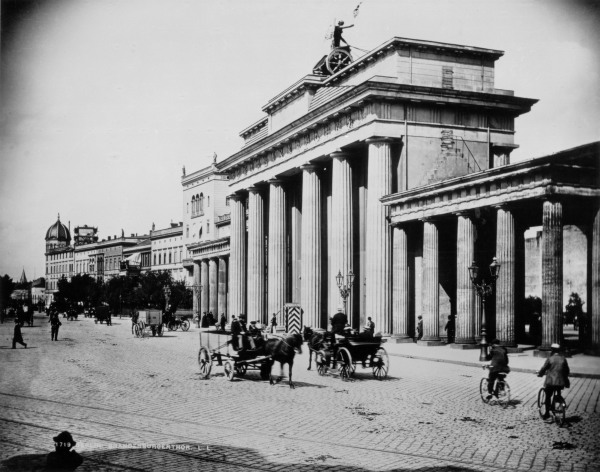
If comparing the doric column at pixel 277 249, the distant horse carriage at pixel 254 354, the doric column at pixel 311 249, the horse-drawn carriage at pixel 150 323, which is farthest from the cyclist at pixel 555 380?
the doric column at pixel 277 249

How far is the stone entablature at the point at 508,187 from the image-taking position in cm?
2791

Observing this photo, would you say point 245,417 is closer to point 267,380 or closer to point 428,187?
point 267,380

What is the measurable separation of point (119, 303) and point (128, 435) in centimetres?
9669

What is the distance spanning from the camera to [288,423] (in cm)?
1393

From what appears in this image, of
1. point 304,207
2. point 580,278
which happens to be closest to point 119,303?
point 304,207

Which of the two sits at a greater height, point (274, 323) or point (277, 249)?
point (277, 249)

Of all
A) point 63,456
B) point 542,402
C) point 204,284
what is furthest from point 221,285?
point 63,456

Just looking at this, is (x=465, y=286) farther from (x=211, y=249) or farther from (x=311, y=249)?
(x=211, y=249)

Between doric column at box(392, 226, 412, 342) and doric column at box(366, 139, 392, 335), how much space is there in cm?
38

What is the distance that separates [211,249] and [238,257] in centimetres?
1704

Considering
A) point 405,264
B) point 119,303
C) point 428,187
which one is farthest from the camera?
point 119,303

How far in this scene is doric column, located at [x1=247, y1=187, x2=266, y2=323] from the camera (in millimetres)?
59750

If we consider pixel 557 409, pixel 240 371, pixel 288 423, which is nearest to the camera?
pixel 288 423

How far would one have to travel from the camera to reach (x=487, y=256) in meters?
37.2
